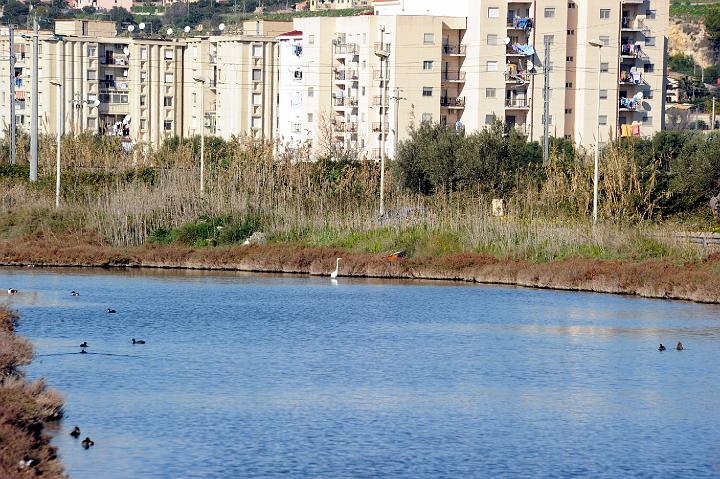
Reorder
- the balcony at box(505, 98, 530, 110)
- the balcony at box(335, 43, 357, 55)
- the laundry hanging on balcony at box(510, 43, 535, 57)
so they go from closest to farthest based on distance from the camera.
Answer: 1. the laundry hanging on balcony at box(510, 43, 535, 57)
2. the balcony at box(505, 98, 530, 110)
3. the balcony at box(335, 43, 357, 55)

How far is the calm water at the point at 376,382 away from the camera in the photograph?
2050cm

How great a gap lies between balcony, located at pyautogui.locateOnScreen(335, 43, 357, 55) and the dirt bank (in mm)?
56905

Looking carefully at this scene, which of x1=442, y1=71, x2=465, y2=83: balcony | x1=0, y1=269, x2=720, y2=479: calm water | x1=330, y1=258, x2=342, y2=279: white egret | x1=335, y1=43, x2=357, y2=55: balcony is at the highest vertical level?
x1=335, y1=43, x2=357, y2=55: balcony

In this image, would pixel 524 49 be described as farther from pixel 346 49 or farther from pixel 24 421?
pixel 24 421

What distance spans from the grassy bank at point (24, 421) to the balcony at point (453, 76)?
78.1 m

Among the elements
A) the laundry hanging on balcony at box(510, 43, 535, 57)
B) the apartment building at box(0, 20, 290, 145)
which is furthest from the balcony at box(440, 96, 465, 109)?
the apartment building at box(0, 20, 290, 145)

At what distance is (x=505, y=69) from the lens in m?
101

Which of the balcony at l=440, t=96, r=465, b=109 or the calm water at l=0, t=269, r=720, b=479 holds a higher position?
the balcony at l=440, t=96, r=465, b=109

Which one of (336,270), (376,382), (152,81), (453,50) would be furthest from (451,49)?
(376,382)

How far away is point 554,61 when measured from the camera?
3962 inches

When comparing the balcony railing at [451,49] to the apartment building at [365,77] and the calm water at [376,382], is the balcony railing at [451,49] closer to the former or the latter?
the apartment building at [365,77]

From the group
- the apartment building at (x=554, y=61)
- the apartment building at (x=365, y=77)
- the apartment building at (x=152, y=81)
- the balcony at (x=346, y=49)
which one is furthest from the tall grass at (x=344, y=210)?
the apartment building at (x=152, y=81)

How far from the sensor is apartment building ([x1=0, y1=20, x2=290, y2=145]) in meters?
122

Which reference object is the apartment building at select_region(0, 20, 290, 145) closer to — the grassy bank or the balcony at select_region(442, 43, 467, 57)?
the balcony at select_region(442, 43, 467, 57)
